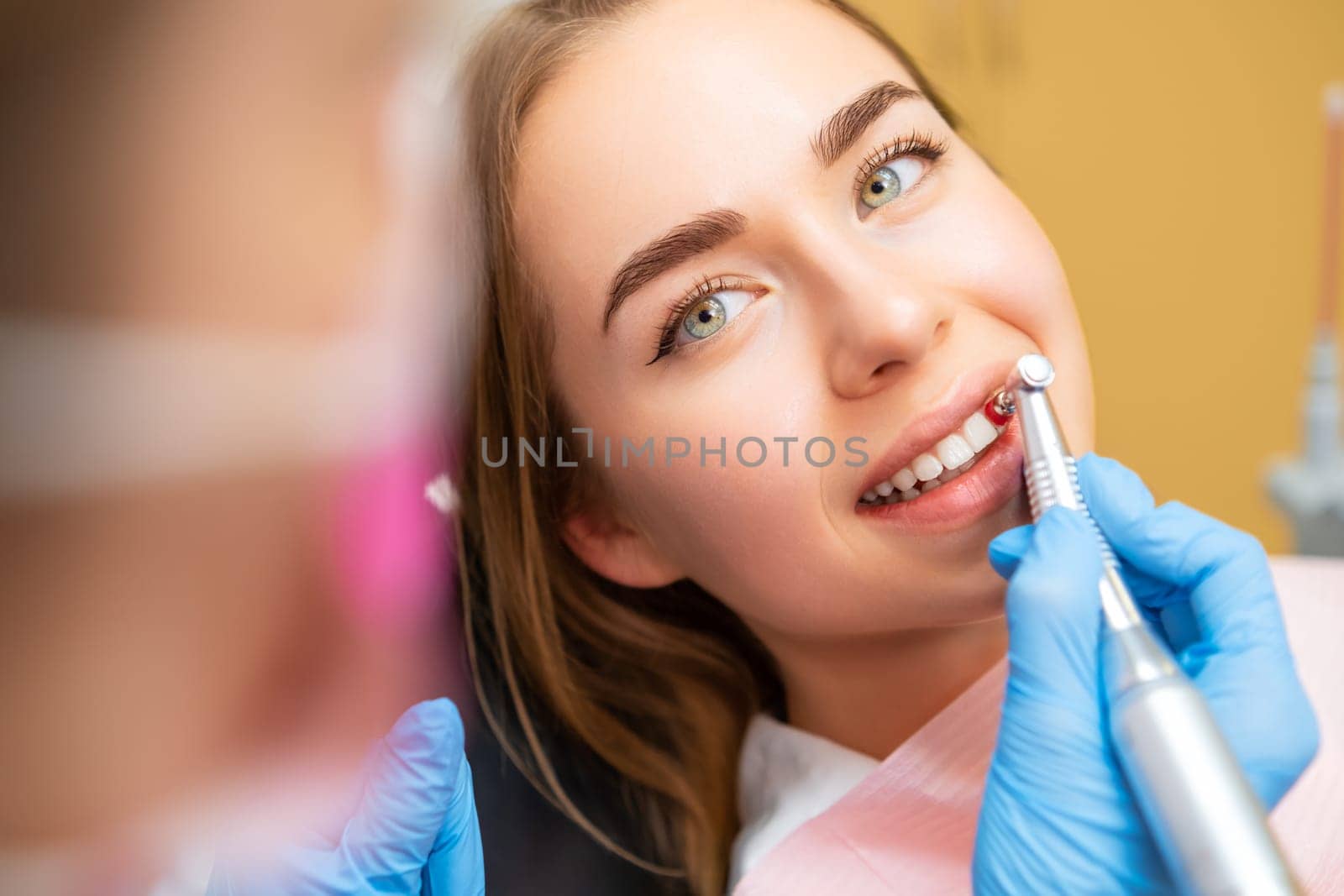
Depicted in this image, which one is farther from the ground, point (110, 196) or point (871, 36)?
point (871, 36)

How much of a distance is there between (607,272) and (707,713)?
16.2 inches

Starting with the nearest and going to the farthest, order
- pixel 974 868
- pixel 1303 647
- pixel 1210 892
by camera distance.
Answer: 1. pixel 1210 892
2. pixel 974 868
3. pixel 1303 647

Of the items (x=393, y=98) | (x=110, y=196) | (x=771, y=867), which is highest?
(x=393, y=98)

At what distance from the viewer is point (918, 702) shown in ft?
2.37

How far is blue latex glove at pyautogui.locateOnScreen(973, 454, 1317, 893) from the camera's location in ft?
1.44

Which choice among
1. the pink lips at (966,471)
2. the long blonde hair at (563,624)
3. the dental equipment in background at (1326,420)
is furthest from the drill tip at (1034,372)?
the dental equipment in background at (1326,420)

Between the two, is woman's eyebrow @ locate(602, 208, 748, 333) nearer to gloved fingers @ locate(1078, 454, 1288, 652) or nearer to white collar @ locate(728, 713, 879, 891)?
gloved fingers @ locate(1078, 454, 1288, 652)

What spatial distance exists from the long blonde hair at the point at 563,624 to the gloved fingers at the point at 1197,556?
1.13 ft

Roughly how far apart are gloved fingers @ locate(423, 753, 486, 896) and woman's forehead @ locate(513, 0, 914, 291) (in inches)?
12.1

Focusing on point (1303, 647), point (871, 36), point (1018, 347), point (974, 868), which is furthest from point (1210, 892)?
point (871, 36)

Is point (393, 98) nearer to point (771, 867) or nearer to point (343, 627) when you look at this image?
point (343, 627)

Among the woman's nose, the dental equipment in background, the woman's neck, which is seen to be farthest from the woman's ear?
the dental equipment in background

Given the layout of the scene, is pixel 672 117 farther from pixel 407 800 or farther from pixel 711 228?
pixel 407 800

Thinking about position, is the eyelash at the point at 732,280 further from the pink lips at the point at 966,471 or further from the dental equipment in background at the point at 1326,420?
the dental equipment in background at the point at 1326,420
